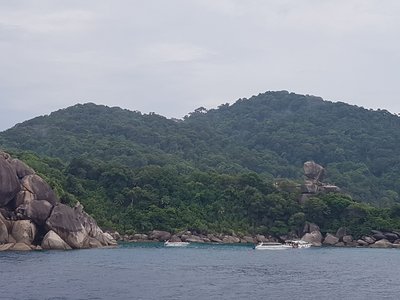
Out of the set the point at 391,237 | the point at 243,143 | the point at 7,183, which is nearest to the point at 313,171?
the point at 391,237

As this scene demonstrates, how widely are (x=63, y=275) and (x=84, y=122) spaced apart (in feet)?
399

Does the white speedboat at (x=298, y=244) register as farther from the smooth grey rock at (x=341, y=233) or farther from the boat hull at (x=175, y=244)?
the boat hull at (x=175, y=244)

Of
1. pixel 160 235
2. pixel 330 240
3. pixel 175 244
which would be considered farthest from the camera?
pixel 330 240

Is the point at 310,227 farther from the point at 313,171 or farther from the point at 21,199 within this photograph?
the point at 21,199

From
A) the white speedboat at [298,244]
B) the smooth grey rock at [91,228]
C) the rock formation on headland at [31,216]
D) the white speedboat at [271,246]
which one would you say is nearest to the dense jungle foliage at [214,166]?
the smooth grey rock at [91,228]

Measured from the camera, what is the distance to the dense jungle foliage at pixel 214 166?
8981cm

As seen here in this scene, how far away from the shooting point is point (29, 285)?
39656 mm

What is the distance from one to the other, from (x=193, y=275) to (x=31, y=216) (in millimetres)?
22190

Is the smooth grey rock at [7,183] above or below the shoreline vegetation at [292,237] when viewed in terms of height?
above

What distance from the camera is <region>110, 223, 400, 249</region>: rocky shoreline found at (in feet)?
280

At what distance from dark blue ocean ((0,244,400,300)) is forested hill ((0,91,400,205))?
175ft

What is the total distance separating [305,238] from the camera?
87500 mm

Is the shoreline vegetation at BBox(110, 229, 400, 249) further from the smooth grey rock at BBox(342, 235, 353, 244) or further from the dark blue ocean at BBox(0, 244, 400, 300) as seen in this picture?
the dark blue ocean at BBox(0, 244, 400, 300)

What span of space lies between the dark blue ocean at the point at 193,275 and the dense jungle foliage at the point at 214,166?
1922cm
